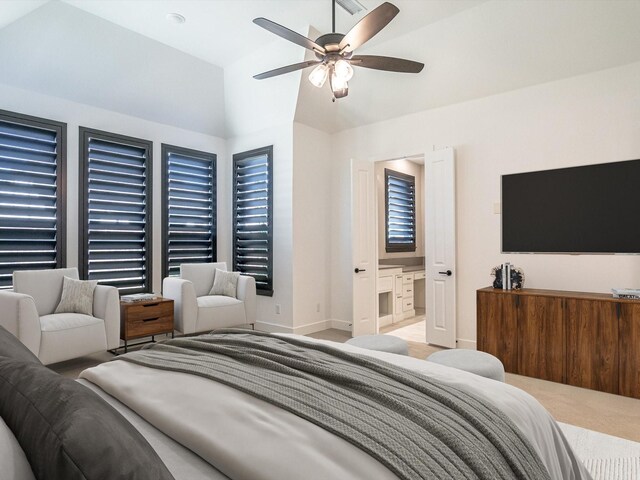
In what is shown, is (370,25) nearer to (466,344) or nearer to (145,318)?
(466,344)

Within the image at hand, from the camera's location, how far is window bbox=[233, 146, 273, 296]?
5184mm

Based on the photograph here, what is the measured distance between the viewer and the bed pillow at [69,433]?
0.64 m

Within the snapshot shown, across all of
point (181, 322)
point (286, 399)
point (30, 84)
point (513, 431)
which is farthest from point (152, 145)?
point (513, 431)

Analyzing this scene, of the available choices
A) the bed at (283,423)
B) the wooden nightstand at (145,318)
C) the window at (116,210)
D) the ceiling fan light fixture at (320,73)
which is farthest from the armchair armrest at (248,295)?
the bed at (283,423)

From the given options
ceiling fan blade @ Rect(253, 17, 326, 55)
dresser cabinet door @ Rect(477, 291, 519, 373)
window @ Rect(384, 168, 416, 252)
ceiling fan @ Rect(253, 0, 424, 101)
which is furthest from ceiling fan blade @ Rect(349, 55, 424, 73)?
window @ Rect(384, 168, 416, 252)

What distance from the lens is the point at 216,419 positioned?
3.32ft

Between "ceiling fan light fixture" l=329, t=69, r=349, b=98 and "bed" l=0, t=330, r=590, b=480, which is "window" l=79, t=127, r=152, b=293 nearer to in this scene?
"ceiling fan light fixture" l=329, t=69, r=349, b=98

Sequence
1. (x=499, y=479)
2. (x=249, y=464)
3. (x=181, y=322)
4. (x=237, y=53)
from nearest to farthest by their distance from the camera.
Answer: (x=249, y=464)
(x=499, y=479)
(x=181, y=322)
(x=237, y=53)

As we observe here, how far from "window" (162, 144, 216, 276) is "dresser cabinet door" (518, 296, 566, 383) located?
402cm

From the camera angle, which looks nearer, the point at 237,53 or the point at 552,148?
the point at 552,148

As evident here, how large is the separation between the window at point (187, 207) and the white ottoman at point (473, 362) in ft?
12.7

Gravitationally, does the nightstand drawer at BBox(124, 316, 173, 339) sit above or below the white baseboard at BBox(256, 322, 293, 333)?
above

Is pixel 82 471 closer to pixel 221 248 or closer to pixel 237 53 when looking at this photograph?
pixel 237 53

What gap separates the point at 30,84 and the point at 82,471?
183 inches
